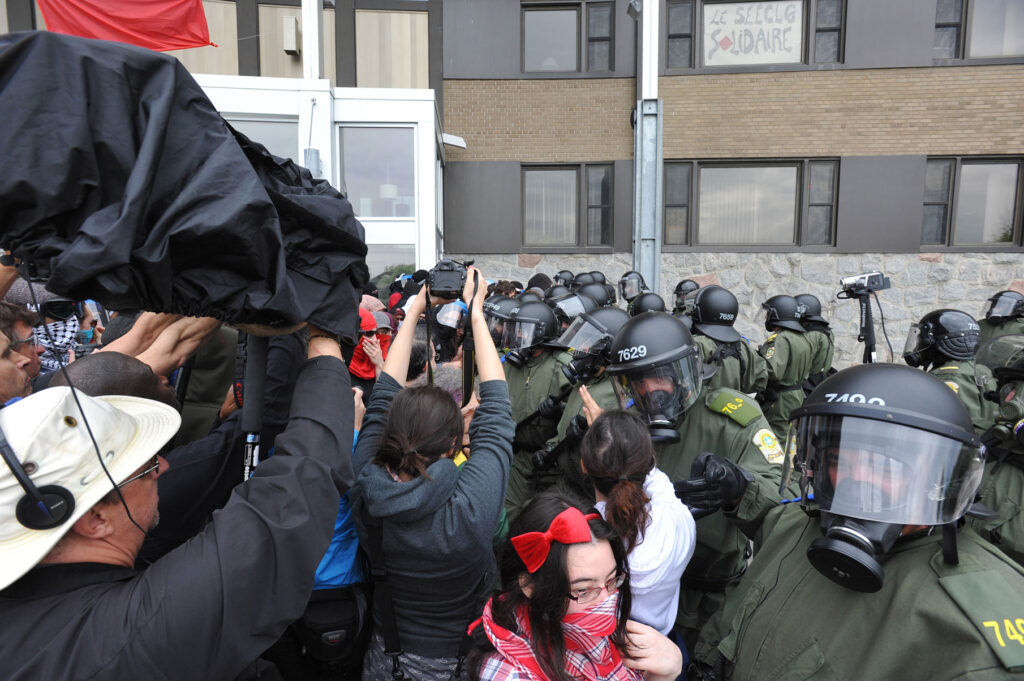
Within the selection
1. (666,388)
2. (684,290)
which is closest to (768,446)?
(666,388)

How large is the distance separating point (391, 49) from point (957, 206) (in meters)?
11.5

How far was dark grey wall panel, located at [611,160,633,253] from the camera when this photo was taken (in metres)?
11.5

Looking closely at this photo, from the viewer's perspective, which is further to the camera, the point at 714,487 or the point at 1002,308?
the point at 1002,308

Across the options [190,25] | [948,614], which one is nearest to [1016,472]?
[948,614]

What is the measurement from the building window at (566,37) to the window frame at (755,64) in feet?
3.92

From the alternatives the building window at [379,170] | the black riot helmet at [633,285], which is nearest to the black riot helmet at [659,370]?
the black riot helmet at [633,285]

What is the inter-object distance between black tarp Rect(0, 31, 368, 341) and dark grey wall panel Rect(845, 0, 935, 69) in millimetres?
12958

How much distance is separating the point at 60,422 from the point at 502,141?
1136 cm

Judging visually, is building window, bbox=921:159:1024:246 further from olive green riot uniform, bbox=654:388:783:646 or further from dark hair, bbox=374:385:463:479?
dark hair, bbox=374:385:463:479

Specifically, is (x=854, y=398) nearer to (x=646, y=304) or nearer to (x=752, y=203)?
(x=646, y=304)

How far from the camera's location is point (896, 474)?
1417 millimetres

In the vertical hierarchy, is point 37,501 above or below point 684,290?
above

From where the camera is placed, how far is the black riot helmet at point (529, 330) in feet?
15.3

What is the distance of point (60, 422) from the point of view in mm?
1081
